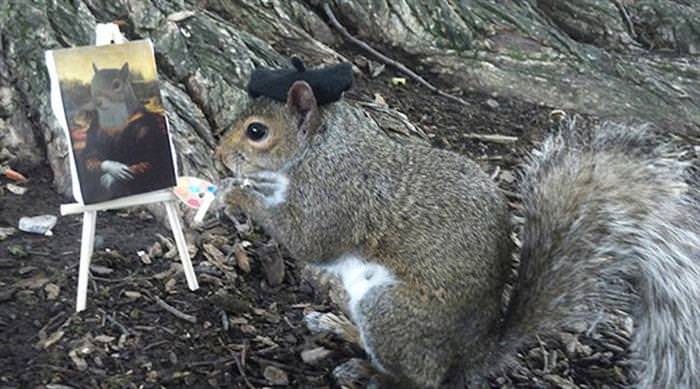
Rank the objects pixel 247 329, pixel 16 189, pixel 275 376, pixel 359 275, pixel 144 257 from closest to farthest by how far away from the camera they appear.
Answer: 1. pixel 359 275
2. pixel 275 376
3. pixel 247 329
4. pixel 144 257
5. pixel 16 189

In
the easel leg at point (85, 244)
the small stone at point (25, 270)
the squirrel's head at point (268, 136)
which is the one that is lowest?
the small stone at point (25, 270)

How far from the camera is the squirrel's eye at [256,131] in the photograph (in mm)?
2391

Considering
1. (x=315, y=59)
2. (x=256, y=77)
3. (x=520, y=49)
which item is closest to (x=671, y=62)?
(x=520, y=49)

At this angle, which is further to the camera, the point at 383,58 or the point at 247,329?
the point at 383,58

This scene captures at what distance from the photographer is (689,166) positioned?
7.02 feet

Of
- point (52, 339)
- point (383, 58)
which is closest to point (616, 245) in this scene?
point (52, 339)

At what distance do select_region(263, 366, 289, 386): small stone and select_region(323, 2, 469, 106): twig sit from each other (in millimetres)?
1887

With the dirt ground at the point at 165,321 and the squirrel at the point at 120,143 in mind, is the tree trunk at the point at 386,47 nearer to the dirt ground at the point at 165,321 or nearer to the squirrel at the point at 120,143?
the dirt ground at the point at 165,321

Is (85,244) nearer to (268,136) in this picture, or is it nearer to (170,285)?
(170,285)

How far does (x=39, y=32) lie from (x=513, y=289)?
1.85 m

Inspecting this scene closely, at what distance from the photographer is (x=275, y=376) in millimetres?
2412

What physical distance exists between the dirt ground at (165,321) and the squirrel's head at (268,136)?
1.49ft

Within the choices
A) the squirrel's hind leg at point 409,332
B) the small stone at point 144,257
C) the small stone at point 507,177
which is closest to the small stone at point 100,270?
the small stone at point 144,257

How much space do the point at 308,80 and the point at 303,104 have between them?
8cm
